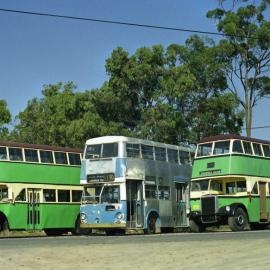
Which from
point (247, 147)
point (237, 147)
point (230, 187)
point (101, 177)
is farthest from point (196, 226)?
point (101, 177)

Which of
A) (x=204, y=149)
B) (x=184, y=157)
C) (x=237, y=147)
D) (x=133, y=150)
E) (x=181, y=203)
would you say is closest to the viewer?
(x=133, y=150)

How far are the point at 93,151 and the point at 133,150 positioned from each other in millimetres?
1880

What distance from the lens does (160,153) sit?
32.2m

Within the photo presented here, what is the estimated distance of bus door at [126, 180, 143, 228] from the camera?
29531mm

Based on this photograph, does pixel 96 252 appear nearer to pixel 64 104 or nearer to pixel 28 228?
pixel 28 228

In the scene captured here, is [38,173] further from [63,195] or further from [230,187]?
[230,187]

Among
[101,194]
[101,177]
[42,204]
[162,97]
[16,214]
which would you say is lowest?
[16,214]

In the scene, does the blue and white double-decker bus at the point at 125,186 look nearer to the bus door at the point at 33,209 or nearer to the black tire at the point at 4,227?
the bus door at the point at 33,209

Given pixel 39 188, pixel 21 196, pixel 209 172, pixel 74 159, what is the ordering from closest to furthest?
pixel 21 196
pixel 39 188
pixel 209 172
pixel 74 159

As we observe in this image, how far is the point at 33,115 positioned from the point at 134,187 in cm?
2500

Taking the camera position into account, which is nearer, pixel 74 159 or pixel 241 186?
pixel 241 186

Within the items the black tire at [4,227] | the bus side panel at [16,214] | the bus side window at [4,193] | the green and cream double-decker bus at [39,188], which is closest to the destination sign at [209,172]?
the green and cream double-decker bus at [39,188]

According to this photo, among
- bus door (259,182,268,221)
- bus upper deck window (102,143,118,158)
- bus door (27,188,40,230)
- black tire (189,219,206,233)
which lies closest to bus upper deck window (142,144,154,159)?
bus upper deck window (102,143,118,158)

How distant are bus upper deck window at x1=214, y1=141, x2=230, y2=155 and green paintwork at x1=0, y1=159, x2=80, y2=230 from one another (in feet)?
23.0
